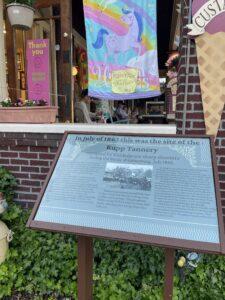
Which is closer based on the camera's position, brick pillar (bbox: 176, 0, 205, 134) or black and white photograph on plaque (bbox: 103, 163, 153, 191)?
black and white photograph on plaque (bbox: 103, 163, 153, 191)

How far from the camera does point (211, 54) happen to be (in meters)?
2.64

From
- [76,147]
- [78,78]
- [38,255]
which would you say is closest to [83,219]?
[76,147]

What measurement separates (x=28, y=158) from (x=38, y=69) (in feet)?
6.27

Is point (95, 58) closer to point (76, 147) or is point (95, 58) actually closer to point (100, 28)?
point (100, 28)

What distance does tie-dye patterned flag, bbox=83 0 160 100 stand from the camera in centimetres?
304

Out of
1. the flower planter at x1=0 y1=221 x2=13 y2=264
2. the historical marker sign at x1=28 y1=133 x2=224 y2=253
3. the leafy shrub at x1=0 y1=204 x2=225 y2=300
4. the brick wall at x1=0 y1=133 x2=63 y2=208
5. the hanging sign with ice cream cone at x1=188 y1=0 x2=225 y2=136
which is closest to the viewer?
the historical marker sign at x1=28 y1=133 x2=224 y2=253

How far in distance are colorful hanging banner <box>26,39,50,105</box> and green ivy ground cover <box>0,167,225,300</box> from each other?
2495 mm

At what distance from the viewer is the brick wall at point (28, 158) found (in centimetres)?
335

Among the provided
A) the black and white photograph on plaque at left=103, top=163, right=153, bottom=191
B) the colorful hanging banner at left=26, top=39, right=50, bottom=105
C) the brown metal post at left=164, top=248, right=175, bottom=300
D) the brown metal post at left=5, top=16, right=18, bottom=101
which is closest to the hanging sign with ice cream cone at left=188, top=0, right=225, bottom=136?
the black and white photograph on plaque at left=103, top=163, right=153, bottom=191

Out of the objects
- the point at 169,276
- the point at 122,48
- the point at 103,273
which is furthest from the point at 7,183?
the point at 169,276

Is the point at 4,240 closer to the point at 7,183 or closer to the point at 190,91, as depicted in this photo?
the point at 7,183

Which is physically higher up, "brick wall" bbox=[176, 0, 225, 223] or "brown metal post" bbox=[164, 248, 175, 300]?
"brick wall" bbox=[176, 0, 225, 223]

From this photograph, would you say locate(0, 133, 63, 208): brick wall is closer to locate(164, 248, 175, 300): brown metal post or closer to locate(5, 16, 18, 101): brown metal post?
locate(164, 248, 175, 300): brown metal post

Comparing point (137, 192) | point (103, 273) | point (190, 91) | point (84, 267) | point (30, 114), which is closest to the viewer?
point (137, 192)
